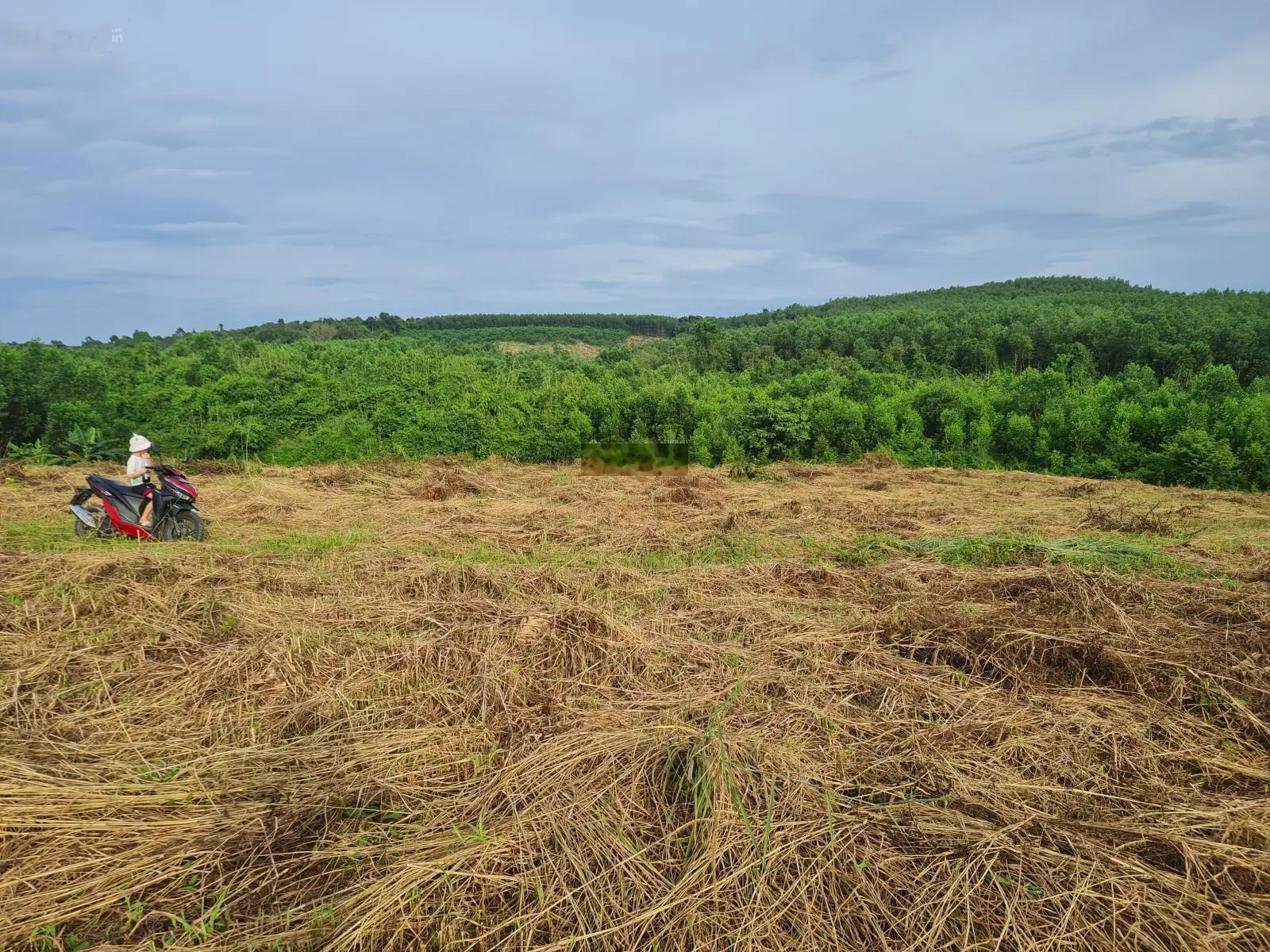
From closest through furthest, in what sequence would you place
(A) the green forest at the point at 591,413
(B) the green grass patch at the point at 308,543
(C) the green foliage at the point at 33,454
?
(B) the green grass patch at the point at 308,543, (C) the green foliage at the point at 33,454, (A) the green forest at the point at 591,413

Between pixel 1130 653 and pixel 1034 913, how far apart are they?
2374mm

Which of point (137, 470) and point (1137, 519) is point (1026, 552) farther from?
point (137, 470)

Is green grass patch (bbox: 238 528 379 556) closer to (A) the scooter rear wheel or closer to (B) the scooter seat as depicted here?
(A) the scooter rear wheel

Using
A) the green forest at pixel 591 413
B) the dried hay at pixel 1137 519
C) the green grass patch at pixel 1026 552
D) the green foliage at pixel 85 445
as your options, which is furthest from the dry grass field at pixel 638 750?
the green foliage at pixel 85 445

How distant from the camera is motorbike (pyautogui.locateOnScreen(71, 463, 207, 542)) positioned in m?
8.09

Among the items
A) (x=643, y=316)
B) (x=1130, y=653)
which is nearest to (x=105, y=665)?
(x=1130, y=653)

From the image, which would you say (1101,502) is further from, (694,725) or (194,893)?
A: (194,893)

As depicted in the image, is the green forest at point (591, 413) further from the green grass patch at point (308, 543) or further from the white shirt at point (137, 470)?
the white shirt at point (137, 470)

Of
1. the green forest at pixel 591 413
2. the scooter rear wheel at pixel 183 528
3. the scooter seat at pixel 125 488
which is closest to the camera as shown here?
the scooter seat at pixel 125 488

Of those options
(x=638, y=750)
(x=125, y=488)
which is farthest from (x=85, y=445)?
(x=638, y=750)

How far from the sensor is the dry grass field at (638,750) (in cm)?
251

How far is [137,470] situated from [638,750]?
7165 mm

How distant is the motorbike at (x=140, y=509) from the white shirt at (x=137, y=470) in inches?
1.8

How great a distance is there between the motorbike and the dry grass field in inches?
50.5
